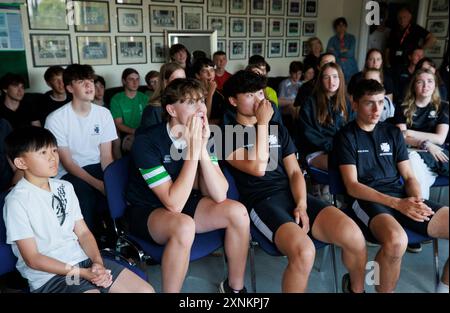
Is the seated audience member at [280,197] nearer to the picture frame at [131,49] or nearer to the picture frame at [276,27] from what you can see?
the picture frame at [131,49]

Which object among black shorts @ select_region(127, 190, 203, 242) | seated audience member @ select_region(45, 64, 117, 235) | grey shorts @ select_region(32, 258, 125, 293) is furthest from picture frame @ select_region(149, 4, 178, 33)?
grey shorts @ select_region(32, 258, 125, 293)

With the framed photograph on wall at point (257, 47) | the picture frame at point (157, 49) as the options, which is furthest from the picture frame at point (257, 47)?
the picture frame at point (157, 49)

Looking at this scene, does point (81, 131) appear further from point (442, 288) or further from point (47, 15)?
point (442, 288)

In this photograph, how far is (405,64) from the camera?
374cm

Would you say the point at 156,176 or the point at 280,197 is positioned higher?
the point at 156,176

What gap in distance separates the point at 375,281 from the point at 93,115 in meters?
1.67

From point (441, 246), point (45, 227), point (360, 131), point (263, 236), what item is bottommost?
point (441, 246)

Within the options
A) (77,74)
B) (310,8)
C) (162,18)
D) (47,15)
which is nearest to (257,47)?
(310,8)

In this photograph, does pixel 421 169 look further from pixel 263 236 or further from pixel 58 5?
pixel 58 5

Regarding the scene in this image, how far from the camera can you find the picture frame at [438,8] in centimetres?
332

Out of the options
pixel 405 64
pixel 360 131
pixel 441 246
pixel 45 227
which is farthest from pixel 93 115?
pixel 405 64

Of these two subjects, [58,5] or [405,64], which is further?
[405,64]

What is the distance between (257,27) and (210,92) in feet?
7.11

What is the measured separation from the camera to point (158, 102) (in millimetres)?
2246
